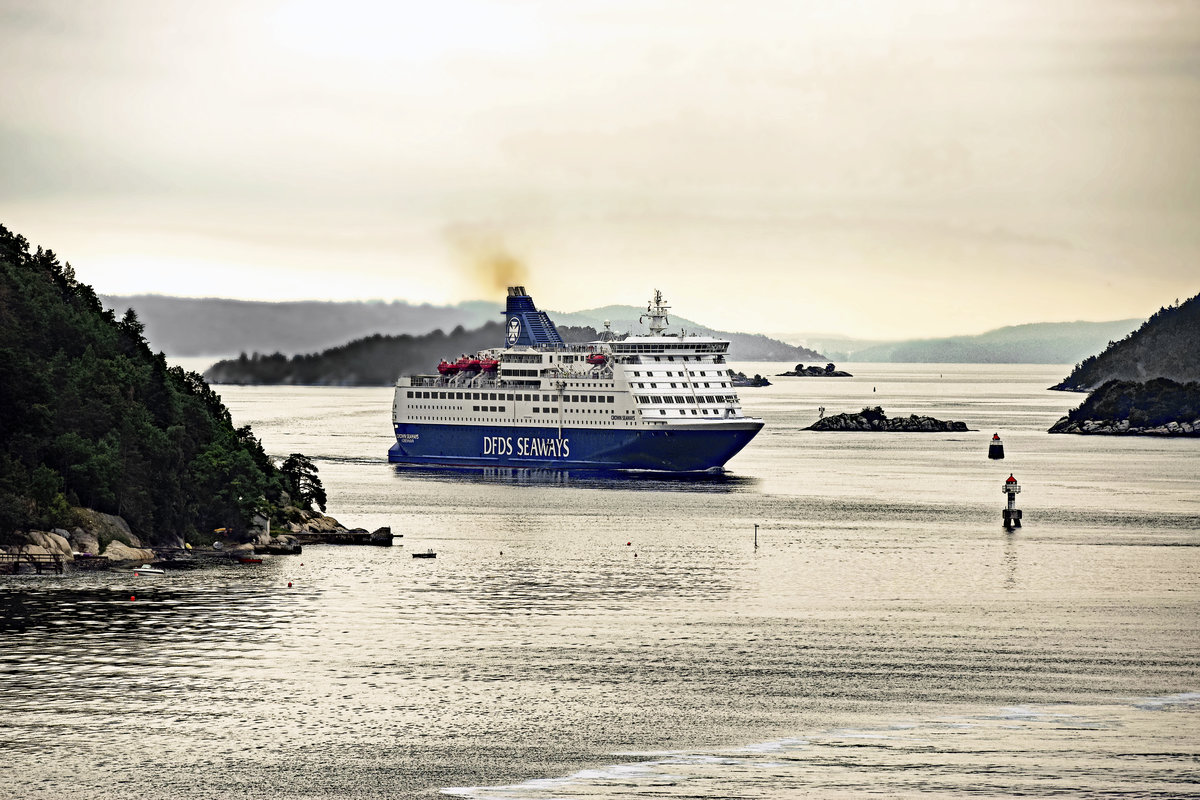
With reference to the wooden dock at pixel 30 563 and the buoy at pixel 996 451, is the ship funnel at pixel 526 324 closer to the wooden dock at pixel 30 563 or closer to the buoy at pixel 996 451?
the buoy at pixel 996 451

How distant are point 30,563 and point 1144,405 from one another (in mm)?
124236

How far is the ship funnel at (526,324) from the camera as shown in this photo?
106000mm

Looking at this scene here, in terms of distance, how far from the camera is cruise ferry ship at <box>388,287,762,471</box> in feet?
300

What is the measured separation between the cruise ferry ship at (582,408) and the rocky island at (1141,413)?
6646cm

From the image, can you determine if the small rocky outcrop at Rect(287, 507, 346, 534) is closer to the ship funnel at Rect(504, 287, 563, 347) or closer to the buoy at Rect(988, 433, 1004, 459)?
the ship funnel at Rect(504, 287, 563, 347)

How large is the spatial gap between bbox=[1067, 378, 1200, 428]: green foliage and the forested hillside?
103985 millimetres

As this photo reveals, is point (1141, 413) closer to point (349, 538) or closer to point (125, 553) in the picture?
point (349, 538)

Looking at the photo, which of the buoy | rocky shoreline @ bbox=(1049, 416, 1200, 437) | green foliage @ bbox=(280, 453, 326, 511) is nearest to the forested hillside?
green foliage @ bbox=(280, 453, 326, 511)

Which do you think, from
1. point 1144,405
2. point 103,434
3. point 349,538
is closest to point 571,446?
point 349,538

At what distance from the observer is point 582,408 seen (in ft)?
310

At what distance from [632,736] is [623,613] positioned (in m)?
13.7

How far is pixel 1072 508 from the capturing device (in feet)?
253

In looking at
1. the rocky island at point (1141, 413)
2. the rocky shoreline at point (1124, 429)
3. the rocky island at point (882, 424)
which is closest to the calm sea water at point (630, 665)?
the rocky island at point (882, 424)

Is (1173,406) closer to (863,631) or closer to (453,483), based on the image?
(453,483)
